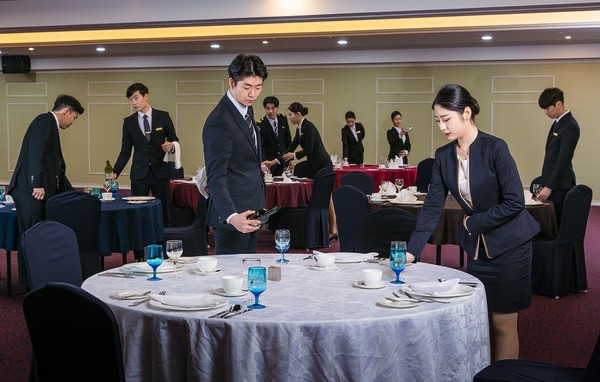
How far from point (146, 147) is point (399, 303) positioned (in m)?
5.52

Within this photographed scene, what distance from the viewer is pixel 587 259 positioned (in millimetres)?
8070

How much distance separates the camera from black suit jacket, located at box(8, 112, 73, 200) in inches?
234

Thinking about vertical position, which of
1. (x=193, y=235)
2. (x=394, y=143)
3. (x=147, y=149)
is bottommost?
(x=193, y=235)

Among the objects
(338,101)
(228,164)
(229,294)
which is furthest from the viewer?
(338,101)

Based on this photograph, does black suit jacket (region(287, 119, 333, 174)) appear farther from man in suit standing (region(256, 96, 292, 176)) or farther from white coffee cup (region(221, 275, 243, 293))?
white coffee cup (region(221, 275, 243, 293))

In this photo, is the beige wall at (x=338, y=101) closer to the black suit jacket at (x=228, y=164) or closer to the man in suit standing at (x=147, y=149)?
the man in suit standing at (x=147, y=149)

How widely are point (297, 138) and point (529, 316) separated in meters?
4.64

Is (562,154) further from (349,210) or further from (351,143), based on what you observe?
(351,143)

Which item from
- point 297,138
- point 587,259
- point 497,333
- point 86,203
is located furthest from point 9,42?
point 497,333

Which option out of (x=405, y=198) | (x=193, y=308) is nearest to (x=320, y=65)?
(x=405, y=198)

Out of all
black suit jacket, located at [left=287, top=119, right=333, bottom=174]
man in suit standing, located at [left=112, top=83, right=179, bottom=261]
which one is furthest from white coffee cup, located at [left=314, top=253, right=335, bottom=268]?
black suit jacket, located at [left=287, top=119, right=333, bottom=174]

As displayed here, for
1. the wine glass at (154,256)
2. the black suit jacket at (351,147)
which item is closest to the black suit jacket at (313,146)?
the black suit jacket at (351,147)

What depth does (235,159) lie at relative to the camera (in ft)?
12.4

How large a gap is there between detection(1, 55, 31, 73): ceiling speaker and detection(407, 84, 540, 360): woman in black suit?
14253mm
